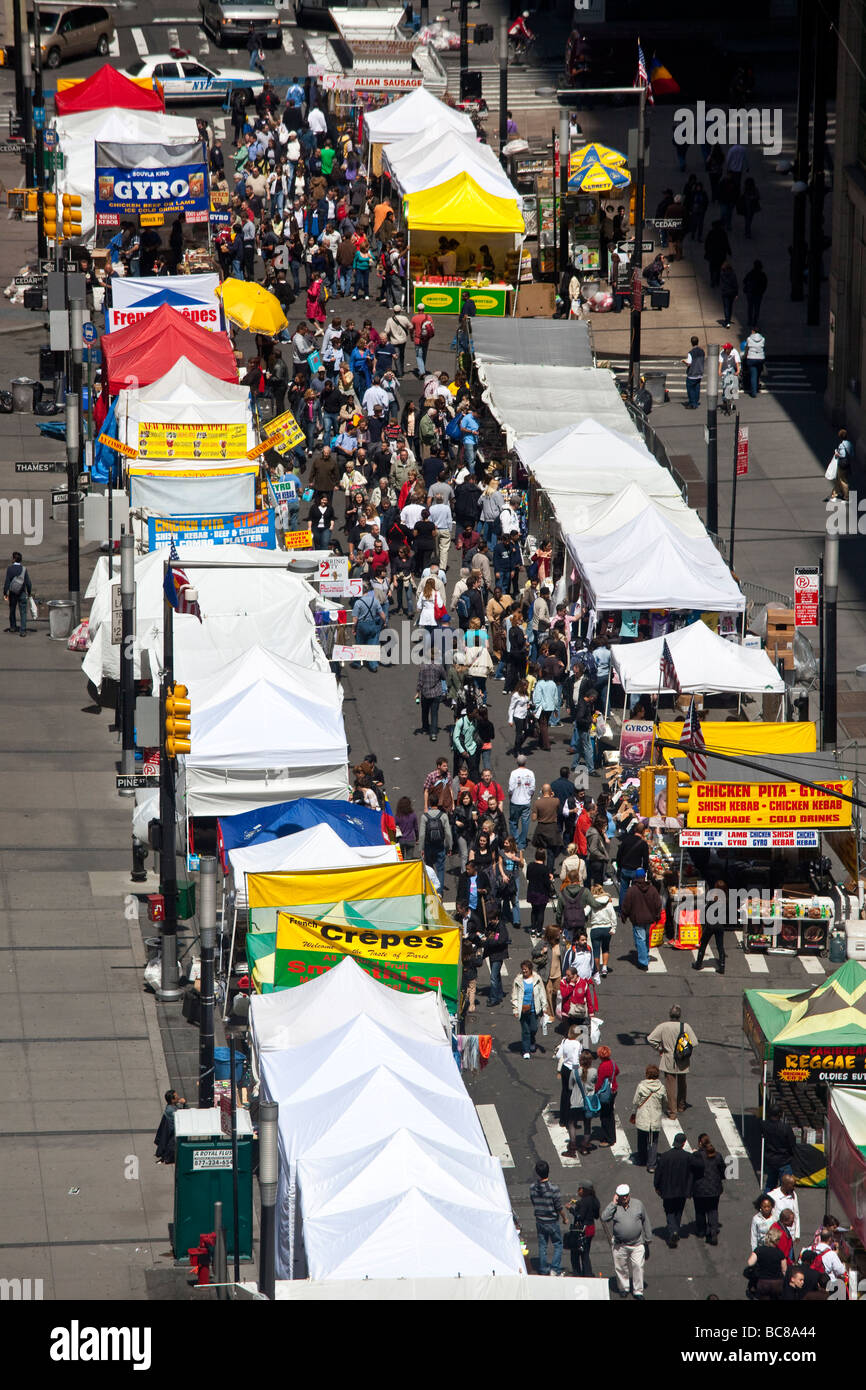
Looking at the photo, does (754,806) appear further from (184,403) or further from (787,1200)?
(184,403)

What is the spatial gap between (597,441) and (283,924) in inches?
648

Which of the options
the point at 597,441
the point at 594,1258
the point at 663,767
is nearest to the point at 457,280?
the point at 597,441

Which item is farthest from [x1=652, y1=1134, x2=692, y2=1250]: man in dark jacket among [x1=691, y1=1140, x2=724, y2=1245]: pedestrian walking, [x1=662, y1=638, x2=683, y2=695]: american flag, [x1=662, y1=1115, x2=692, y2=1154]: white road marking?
[x1=662, y1=638, x2=683, y2=695]: american flag

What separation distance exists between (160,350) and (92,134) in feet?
50.8

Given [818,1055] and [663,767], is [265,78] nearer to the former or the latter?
[663,767]

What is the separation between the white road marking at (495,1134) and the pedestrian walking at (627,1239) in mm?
2513

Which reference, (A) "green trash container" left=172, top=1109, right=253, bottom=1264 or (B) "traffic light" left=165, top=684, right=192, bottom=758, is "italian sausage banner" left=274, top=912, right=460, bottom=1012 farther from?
(A) "green trash container" left=172, top=1109, right=253, bottom=1264

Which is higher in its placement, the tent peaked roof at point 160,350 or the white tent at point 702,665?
the tent peaked roof at point 160,350

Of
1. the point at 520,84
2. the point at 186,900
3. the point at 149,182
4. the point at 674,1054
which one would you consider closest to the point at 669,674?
the point at 186,900

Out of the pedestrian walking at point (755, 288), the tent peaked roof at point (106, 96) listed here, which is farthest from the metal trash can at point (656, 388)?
the tent peaked roof at point (106, 96)

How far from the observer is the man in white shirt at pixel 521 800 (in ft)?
96.7

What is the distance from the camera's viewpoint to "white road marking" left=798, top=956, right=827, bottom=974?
2741 centimetres

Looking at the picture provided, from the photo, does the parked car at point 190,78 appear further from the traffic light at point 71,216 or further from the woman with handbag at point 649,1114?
the woman with handbag at point 649,1114

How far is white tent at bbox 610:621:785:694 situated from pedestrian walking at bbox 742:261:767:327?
1904 cm
